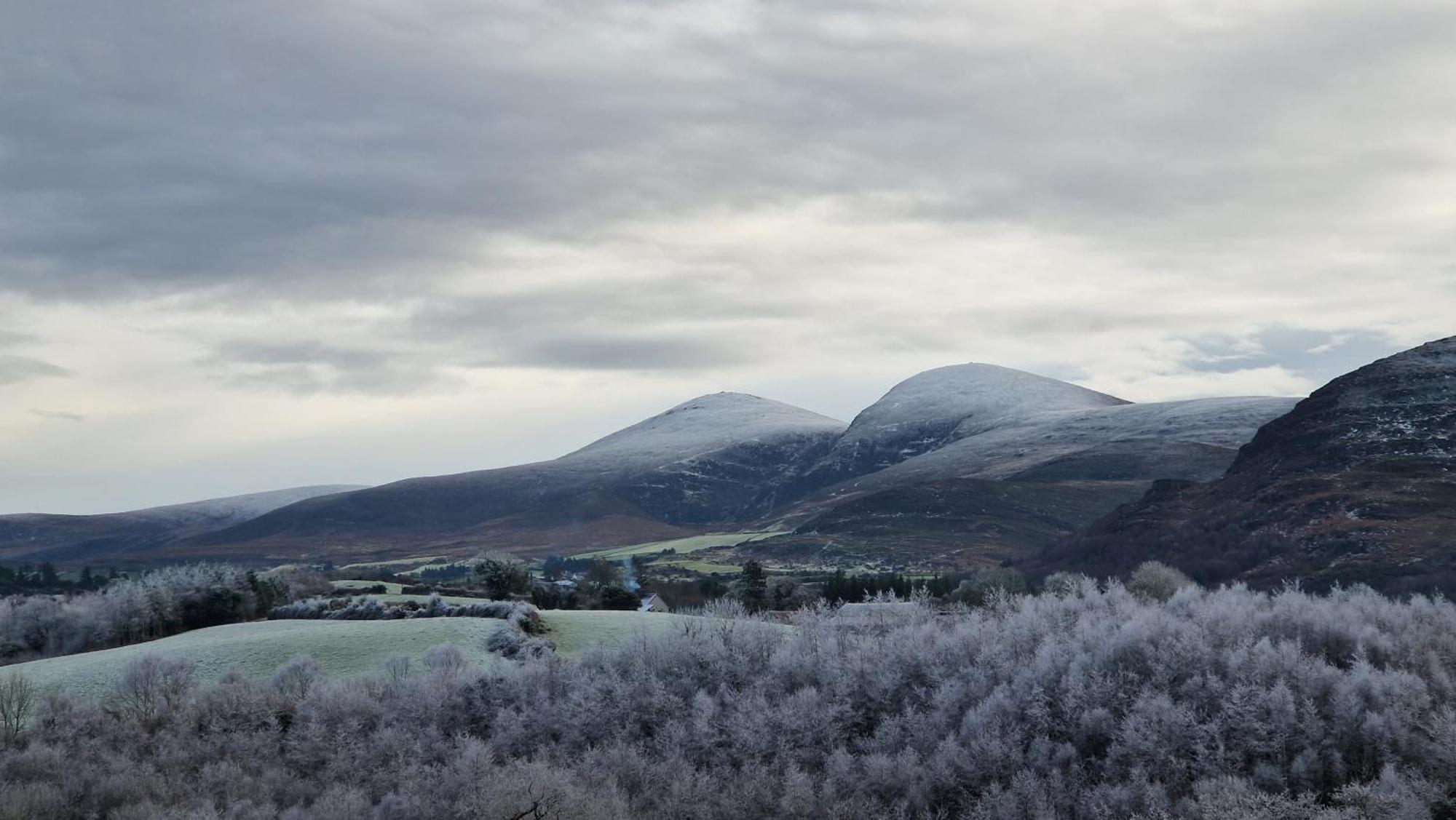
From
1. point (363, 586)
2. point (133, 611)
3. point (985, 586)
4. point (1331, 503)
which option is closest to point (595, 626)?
point (133, 611)

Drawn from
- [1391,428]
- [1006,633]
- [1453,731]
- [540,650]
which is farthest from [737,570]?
[1453,731]

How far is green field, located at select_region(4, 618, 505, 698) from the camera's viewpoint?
129ft

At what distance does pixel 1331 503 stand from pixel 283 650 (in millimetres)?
117153

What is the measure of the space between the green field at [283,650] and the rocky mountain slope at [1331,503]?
3181 inches

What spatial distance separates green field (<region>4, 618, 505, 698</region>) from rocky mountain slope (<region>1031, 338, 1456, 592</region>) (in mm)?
80808

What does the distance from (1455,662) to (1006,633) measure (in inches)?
413

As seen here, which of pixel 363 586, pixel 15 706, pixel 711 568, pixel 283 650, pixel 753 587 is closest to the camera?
pixel 15 706

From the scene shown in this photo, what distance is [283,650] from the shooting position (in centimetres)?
4281

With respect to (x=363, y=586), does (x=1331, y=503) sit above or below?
below

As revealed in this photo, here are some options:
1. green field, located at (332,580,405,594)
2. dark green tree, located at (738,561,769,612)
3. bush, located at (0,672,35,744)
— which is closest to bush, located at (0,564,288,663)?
green field, located at (332,580,405,594)

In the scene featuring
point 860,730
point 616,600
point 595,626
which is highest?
point 595,626

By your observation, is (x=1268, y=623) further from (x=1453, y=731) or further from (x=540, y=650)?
(x=540, y=650)

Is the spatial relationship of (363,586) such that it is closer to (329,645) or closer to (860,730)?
(329,645)

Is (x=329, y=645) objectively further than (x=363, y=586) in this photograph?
No
